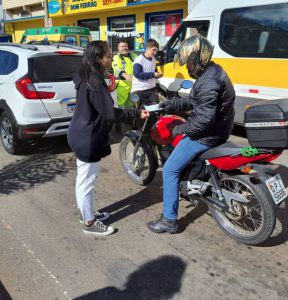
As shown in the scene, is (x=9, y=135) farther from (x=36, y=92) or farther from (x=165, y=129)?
(x=165, y=129)

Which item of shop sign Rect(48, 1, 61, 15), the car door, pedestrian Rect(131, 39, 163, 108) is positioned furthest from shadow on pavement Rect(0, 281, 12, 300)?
shop sign Rect(48, 1, 61, 15)

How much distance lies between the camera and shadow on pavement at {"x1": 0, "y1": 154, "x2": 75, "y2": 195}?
4.62 m

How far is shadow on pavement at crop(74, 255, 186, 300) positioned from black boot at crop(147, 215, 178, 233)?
1.30ft

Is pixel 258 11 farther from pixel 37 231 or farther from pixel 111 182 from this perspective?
pixel 37 231

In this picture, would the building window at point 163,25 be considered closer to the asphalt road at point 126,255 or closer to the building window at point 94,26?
the building window at point 94,26

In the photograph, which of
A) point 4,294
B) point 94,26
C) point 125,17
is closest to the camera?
point 4,294

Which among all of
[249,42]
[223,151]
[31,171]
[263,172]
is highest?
[249,42]

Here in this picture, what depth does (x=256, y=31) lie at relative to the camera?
252 inches

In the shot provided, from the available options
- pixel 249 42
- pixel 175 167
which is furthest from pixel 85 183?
pixel 249 42

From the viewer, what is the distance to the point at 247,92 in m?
6.50

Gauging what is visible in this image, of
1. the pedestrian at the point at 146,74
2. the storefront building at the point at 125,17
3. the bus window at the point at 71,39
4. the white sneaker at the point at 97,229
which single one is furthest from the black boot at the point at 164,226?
the storefront building at the point at 125,17

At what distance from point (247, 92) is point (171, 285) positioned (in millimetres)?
4637

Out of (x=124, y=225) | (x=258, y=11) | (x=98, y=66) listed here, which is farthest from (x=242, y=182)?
(x=258, y=11)

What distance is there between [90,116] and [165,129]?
1057 mm
